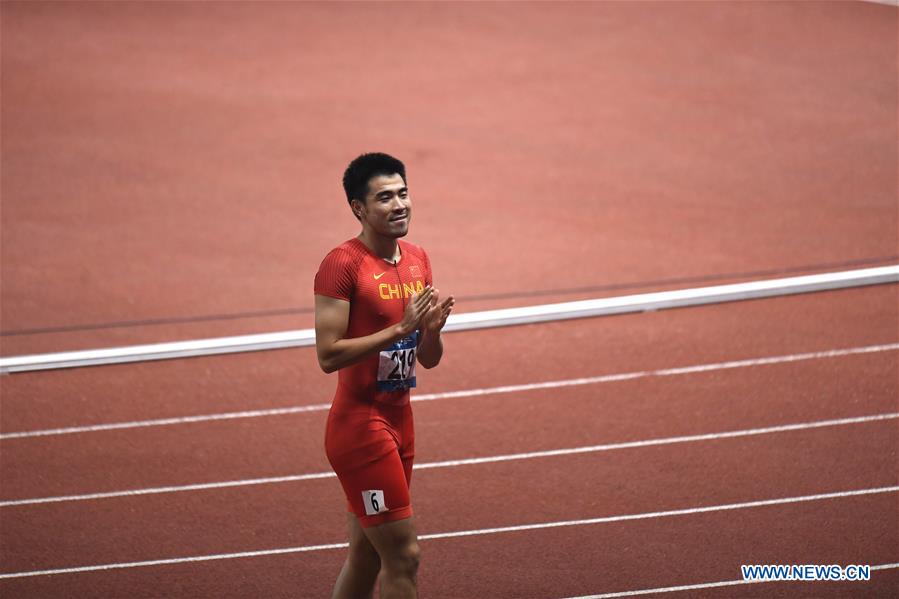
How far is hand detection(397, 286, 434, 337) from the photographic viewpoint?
383cm

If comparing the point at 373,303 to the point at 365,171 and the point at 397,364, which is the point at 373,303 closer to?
the point at 397,364

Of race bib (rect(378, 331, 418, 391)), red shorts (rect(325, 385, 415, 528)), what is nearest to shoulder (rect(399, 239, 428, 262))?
race bib (rect(378, 331, 418, 391))

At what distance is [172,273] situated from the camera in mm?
8719

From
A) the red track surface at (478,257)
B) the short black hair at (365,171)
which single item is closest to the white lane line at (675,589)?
the red track surface at (478,257)

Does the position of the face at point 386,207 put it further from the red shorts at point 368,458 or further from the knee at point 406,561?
the knee at point 406,561

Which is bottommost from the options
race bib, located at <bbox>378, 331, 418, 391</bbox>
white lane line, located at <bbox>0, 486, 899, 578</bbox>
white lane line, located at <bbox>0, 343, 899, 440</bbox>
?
white lane line, located at <bbox>0, 486, 899, 578</bbox>

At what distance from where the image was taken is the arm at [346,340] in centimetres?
384

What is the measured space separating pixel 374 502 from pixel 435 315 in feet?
2.13

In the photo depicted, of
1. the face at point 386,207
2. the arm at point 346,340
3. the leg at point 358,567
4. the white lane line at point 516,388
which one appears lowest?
the leg at point 358,567

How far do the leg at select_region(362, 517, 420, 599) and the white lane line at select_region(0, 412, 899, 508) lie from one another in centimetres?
208

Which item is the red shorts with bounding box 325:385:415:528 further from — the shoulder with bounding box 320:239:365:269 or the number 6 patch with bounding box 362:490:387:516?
the shoulder with bounding box 320:239:365:269

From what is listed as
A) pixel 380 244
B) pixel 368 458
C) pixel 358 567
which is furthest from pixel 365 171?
pixel 358 567

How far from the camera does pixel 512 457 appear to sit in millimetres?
6141

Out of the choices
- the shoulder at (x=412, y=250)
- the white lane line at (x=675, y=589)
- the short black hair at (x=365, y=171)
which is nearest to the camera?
the short black hair at (x=365, y=171)
